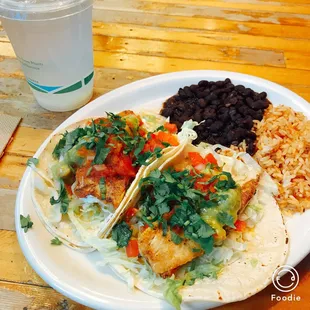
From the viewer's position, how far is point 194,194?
5.69ft

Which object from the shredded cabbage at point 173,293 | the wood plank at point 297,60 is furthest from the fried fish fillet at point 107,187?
the wood plank at point 297,60

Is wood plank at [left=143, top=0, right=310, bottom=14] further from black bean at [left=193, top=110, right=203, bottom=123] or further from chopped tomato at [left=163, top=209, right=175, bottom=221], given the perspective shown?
chopped tomato at [left=163, top=209, right=175, bottom=221]

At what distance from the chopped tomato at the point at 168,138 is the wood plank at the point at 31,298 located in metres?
0.95

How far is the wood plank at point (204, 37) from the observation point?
11.1 feet

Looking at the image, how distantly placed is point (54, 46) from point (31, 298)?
149 cm

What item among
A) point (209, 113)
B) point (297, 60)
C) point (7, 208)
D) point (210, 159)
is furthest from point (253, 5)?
point (7, 208)

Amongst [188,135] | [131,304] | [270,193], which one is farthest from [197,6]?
[131,304]

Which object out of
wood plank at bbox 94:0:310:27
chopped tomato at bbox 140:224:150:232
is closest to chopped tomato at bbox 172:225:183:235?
chopped tomato at bbox 140:224:150:232

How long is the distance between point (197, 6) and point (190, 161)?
2.47 metres

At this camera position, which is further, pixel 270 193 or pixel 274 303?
pixel 270 193

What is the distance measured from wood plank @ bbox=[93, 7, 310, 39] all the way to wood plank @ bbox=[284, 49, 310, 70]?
0.31 m

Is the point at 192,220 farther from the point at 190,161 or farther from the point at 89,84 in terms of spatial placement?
the point at 89,84

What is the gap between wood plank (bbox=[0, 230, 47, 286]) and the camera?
189cm

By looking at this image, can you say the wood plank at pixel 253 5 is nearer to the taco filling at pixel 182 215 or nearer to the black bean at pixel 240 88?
the black bean at pixel 240 88
